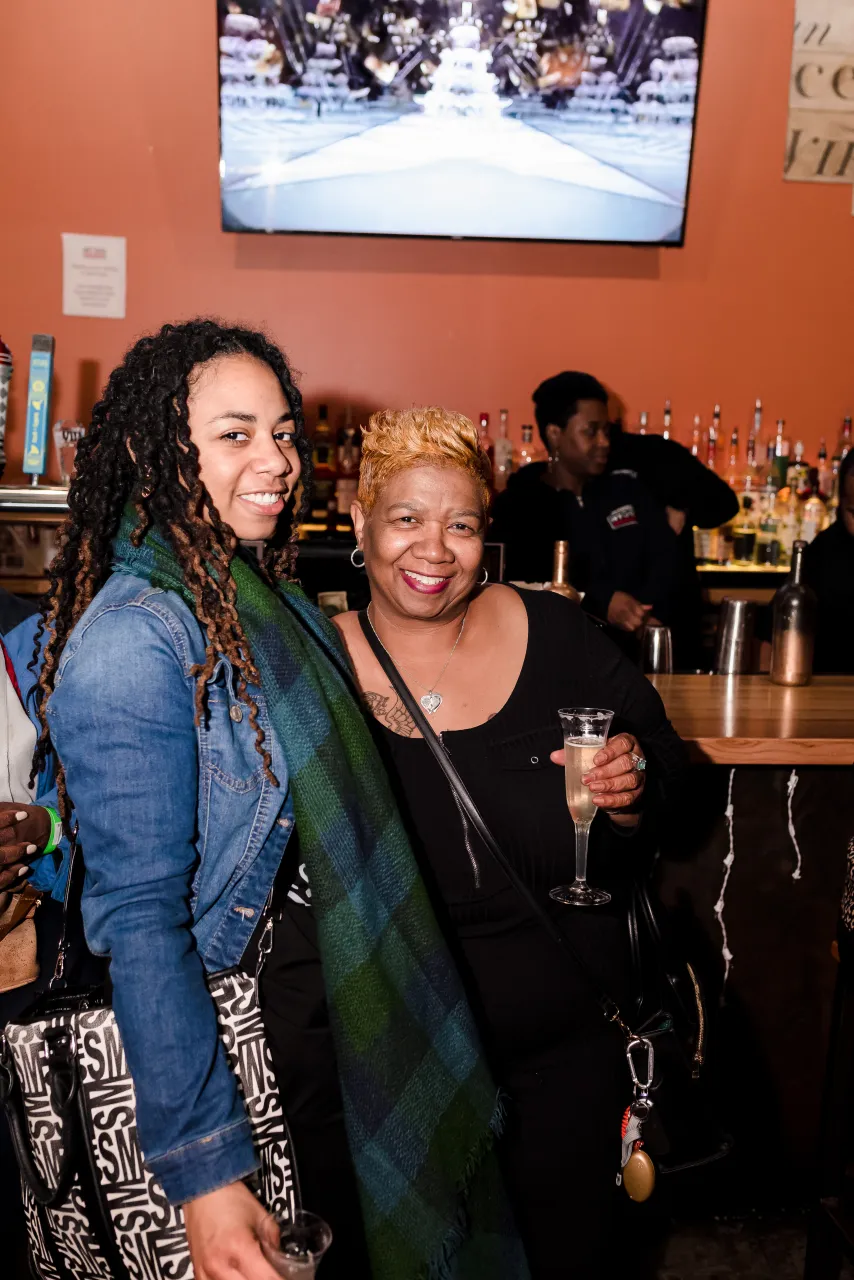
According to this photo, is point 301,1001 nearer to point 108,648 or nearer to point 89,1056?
point 89,1056

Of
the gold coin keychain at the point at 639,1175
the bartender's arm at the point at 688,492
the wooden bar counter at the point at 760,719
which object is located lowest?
the gold coin keychain at the point at 639,1175

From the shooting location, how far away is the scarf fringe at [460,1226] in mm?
1417

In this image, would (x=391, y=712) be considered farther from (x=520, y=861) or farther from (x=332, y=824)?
(x=332, y=824)

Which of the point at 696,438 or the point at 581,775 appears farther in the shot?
the point at 696,438

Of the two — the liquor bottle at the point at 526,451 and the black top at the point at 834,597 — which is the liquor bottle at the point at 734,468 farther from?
the black top at the point at 834,597

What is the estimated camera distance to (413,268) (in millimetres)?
5273

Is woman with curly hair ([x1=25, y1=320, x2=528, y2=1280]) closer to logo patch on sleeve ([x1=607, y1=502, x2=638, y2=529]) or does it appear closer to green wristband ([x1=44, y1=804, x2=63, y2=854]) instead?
green wristband ([x1=44, y1=804, x2=63, y2=854])

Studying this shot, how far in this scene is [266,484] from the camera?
1.43m

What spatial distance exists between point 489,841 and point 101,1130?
669 mm

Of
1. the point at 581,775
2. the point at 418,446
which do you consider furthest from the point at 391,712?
the point at 418,446

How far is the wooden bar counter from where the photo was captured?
236 centimetres

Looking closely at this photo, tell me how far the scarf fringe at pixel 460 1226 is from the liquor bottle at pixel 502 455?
3.93 metres

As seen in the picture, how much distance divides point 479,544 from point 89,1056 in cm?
100

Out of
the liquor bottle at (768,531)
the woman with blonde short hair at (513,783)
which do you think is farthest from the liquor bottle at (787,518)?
the woman with blonde short hair at (513,783)
